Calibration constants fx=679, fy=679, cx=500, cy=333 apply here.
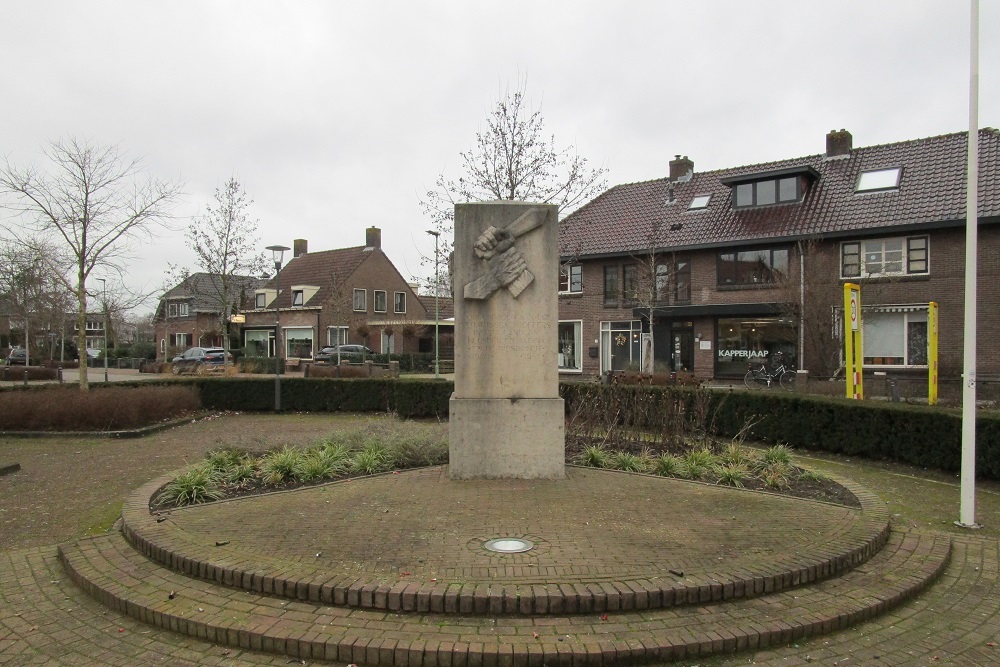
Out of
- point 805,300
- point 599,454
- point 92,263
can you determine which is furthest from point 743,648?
point 805,300

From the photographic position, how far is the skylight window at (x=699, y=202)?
3059 centimetres

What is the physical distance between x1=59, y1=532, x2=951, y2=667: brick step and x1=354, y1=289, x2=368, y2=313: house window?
44.8 meters

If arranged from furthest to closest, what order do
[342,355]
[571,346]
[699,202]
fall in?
[342,355], [571,346], [699,202]

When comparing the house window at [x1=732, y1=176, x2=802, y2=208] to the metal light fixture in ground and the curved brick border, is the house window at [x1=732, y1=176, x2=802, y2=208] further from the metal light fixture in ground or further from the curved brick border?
the metal light fixture in ground

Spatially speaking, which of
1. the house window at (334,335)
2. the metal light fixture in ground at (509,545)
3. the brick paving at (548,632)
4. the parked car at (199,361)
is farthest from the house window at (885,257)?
the house window at (334,335)

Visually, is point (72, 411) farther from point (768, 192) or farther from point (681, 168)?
point (681, 168)

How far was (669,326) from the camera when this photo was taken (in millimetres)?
29750

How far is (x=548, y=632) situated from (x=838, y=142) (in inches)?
1191

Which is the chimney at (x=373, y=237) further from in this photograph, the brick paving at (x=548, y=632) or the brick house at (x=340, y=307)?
the brick paving at (x=548, y=632)

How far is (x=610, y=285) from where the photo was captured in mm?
31312

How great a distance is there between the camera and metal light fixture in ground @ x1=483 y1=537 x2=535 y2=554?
525cm

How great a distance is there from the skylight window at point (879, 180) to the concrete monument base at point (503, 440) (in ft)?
79.0

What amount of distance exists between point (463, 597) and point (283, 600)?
4.14 ft

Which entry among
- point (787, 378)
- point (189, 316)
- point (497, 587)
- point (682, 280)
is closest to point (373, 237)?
point (189, 316)
